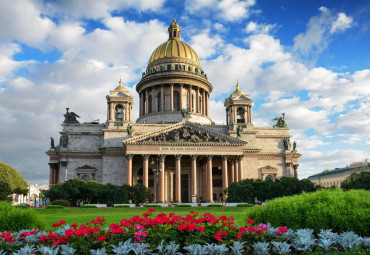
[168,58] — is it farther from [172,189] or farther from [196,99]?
[172,189]

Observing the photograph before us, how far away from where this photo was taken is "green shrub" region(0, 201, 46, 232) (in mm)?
15266

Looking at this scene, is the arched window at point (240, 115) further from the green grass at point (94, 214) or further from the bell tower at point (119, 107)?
the green grass at point (94, 214)

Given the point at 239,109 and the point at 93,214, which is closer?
the point at 93,214

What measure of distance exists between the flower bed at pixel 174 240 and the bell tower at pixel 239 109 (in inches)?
2271

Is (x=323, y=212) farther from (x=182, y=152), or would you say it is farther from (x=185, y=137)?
(x=185, y=137)

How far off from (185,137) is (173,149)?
9.45 feet

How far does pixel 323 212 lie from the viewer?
14.3 metres

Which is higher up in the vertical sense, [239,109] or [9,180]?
[239,109]

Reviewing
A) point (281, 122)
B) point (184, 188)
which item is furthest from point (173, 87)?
point (184, 188)

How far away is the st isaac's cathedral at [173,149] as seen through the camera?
5884cm

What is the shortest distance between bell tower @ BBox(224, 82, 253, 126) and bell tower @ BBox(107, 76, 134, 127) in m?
19.6

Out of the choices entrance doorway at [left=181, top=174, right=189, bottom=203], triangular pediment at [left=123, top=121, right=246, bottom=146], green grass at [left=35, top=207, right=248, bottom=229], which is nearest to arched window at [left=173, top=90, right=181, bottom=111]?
entrance doorway at [left=181, top=174, right=189, bottom=203]

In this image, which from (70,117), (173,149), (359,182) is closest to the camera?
(359,182)

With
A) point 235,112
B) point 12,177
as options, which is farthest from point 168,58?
point 12,177
